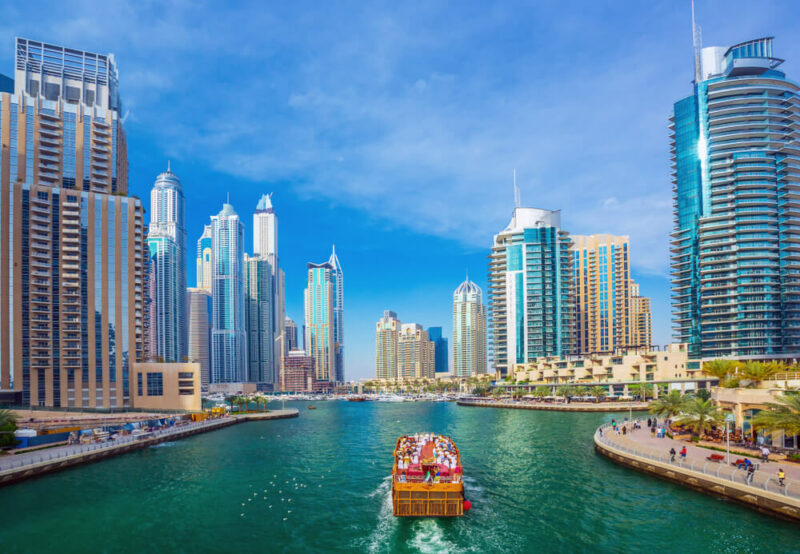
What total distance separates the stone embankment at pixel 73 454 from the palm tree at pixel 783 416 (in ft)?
241

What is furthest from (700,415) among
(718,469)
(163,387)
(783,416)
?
(163,387)

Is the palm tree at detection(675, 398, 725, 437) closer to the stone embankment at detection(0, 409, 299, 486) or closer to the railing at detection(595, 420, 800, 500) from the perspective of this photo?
the railing at detection(595, 420, 800, 500)

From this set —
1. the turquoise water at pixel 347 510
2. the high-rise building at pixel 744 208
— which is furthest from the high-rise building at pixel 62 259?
the high-rise building at pixel 744 208

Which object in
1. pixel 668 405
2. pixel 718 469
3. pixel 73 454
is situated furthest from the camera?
pixel 668 405

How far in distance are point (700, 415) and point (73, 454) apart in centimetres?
7534

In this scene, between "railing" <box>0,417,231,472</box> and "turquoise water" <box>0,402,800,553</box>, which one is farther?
"railing" <box>0,417,231,472</box>

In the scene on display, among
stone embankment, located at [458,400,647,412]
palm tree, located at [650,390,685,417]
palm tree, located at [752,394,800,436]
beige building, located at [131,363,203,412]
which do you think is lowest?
stone embankment, located at [458,400,647,412]

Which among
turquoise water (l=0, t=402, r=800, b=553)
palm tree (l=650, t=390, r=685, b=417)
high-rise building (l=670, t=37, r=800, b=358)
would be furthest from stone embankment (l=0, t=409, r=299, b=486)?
high-rise building (l=670, t=37, r=800, b=358)

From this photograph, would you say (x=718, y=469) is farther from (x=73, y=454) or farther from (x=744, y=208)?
(x=744, y=208)

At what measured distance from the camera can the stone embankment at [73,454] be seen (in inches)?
2136

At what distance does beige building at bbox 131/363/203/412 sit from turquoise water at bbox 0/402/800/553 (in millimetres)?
60825

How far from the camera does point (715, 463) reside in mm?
47438

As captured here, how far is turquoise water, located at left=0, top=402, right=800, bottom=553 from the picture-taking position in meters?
34.8

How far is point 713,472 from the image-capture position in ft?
145
